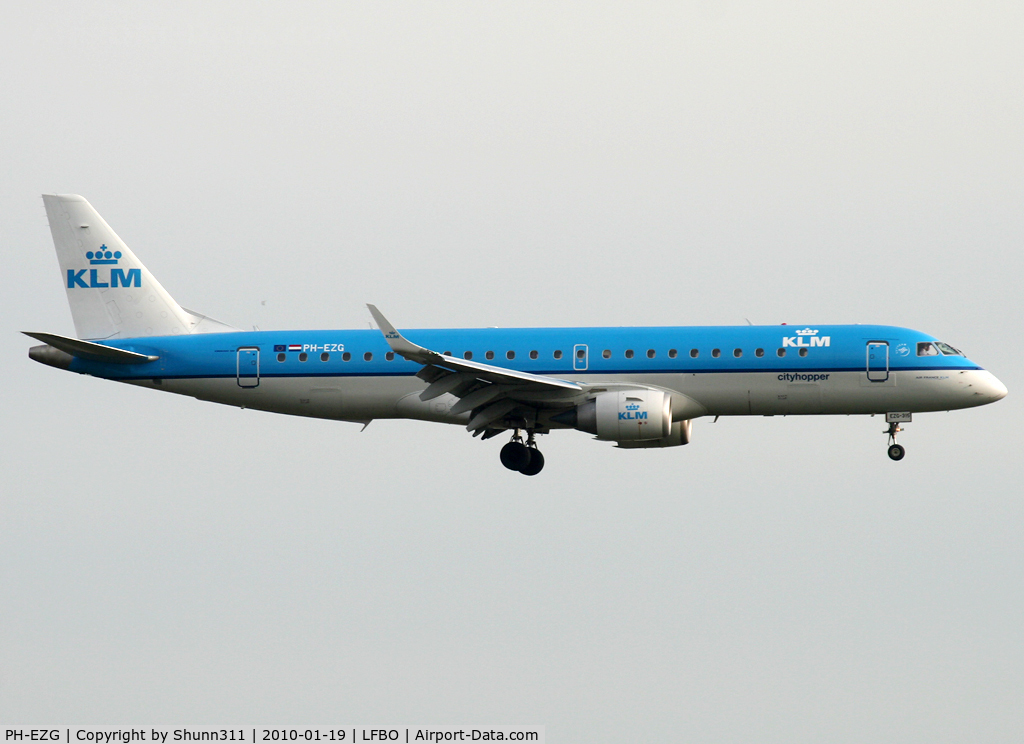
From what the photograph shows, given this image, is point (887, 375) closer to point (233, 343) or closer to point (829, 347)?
point (829, 347)

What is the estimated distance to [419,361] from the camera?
3550 centimetres

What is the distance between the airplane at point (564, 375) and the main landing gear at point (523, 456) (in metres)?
0.04

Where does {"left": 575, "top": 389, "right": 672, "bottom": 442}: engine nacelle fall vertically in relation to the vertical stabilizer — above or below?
below

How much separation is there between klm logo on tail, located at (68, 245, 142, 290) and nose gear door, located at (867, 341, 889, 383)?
22.6m

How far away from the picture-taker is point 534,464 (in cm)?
3994

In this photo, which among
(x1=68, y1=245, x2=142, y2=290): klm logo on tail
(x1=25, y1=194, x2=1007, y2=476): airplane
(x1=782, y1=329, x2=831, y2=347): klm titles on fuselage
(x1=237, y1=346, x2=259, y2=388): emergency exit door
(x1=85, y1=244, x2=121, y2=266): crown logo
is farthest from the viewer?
(x1=85, y1=244, x2=121, y2=266): crown logo

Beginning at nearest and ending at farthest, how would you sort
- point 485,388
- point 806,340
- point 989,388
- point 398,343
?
point 398,343 → point 485,388 → point 806,340 → point 989,388

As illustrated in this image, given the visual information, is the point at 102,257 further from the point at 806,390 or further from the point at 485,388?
the point at 806,390

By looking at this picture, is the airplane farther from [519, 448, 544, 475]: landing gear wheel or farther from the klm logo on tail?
the klm logo on tail

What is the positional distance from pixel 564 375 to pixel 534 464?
3137 mm

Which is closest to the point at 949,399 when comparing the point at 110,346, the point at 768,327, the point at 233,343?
the point at 768,327

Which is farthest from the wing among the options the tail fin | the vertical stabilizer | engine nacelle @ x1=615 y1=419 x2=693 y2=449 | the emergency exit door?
the vertical stabilizer

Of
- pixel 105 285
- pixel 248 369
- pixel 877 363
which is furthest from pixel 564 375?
pixel 105 285

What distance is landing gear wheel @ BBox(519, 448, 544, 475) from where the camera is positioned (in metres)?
39.8
